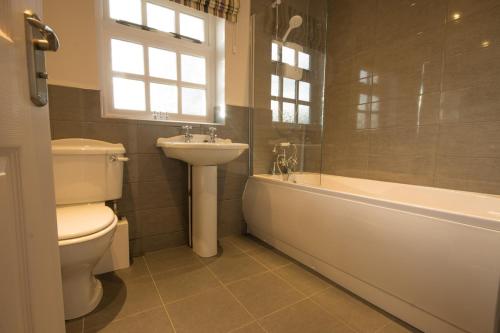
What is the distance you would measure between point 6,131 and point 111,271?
1.36 m

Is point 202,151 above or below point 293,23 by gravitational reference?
below

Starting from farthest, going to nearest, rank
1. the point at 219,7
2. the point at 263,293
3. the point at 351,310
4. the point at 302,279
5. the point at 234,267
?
the point at 219,7, the point at 234,267, the point at 302,279, the point at 263,293, the point at 351,310

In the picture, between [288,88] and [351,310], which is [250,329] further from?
[288,88]

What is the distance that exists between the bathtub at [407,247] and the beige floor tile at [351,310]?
5cm

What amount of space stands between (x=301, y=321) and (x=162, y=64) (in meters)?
1.93

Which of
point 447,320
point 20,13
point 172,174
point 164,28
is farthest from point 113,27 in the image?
point 447,320

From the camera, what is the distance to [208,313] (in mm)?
1146

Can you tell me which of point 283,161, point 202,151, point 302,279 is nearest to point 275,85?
point 283,161

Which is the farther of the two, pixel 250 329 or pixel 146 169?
pixel 146 169

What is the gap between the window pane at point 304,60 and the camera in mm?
2205

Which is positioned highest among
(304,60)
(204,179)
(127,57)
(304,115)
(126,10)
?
(126,10)

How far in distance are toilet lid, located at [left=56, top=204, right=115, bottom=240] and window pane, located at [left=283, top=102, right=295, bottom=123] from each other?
1.59m

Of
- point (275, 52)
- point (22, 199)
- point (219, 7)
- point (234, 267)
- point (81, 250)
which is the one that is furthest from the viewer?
point (275, 52)

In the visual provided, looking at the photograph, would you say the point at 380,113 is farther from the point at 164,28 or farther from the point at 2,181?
the point at 2,181
